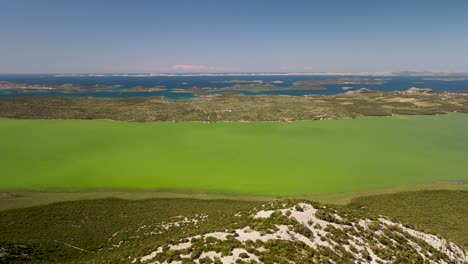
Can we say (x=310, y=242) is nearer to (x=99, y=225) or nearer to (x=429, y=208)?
(x=99, y=225)

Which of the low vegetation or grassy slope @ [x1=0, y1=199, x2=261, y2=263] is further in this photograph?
grassy slope @ [x1=0, y1=199, x2=261, y2=263]

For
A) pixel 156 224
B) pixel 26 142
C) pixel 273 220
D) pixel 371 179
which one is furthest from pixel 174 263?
pixel 26 142

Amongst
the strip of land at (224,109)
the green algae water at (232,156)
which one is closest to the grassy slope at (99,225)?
the green algae water at (232,156)

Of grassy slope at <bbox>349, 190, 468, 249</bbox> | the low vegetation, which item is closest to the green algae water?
grassy slope at <bbox>349, 190, 468, 249</bbox>

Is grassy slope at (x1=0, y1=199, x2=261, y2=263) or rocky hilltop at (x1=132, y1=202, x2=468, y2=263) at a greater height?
rocky hilltop at (x1=132, y1=202, x2=468, y2=263)

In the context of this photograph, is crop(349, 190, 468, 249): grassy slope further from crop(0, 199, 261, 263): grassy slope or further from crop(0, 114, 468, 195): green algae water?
crop(0, 199, 261, 263): grassy slope
